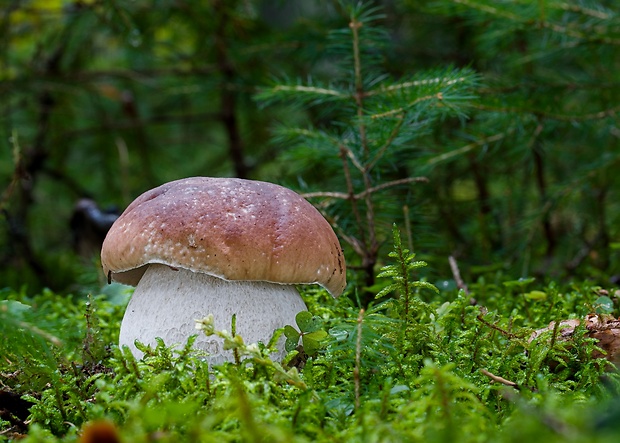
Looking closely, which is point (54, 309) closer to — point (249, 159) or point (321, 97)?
point (321, 97)

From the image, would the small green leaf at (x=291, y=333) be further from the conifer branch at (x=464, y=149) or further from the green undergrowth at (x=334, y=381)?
the conifer branch at (x=464, y=149)

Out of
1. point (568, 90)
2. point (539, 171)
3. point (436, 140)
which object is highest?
point (568, 90)

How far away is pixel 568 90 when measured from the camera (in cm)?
280

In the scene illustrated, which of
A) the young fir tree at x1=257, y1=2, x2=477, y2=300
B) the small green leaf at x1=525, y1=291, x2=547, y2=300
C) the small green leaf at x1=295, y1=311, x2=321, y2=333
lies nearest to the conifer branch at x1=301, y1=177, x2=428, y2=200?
the young fir tree at x1=257, y1=2, x2=477, y2=300

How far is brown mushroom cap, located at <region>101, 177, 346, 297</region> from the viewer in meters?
1.53

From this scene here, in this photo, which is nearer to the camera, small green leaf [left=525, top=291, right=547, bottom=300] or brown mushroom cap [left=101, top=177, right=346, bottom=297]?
brown mushroom cap [left=101, top=177, right=346, bottom=297]

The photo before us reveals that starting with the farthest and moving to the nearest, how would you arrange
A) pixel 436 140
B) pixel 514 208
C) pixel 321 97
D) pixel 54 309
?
pixel 514 208 → pixel 436 140 → pixel 54 309 → pixel 321 97

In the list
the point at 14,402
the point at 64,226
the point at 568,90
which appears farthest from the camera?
the point at 64,226

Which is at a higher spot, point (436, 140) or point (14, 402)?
point (436, 140)

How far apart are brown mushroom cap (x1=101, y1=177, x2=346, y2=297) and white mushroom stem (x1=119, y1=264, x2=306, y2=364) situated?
140 mm

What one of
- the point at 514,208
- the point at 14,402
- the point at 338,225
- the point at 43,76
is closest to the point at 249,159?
the point at 43,76

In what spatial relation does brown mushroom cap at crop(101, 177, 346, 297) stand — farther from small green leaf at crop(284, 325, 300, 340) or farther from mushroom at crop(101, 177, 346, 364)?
small green leaf at crop(284, 325, 300, 340)

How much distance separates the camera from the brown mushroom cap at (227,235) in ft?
5.01

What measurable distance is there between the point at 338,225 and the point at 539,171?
1681 mm
